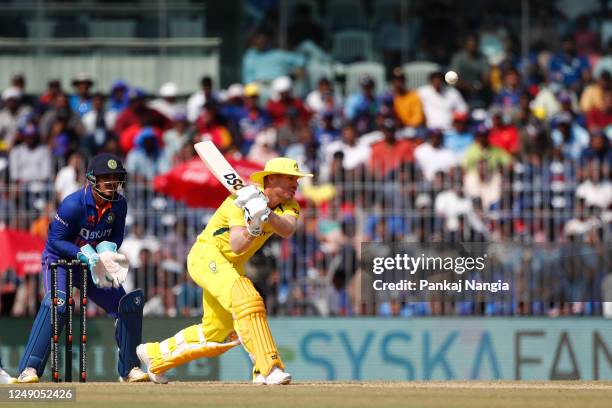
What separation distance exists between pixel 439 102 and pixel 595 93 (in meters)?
2.18

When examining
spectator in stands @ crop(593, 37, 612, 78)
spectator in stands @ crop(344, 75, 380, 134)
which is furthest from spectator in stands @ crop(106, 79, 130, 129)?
spectator in stands @ crop(593, 37, 612, 78)

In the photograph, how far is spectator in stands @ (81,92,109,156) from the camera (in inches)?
786

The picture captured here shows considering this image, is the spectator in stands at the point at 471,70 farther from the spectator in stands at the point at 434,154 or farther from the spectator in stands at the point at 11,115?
the spectator in stands at the point at 11,115

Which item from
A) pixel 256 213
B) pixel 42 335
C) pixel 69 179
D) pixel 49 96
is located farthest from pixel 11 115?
pixel 256 213

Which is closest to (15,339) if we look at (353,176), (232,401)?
(353,176)

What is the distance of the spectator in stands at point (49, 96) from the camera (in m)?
21.3

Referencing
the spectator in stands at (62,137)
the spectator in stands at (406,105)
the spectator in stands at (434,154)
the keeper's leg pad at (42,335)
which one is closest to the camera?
the keeper's leg pad at (42,335)

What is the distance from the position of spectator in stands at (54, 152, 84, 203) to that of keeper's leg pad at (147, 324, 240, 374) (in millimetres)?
5199

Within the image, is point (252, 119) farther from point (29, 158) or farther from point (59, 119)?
point (29, 158)

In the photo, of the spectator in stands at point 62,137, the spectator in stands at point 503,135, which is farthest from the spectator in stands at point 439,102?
the spectator in stands at point 62,137

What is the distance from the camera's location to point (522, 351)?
16.8 metres

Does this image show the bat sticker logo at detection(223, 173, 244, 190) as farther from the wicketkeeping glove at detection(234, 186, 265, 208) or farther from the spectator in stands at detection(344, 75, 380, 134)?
the spectator in stands at detection(344, 75, 380, 134)

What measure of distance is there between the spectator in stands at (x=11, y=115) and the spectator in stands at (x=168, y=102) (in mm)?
1748

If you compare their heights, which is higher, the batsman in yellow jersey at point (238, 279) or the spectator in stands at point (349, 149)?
the spectator in stands at point (349, 149)
